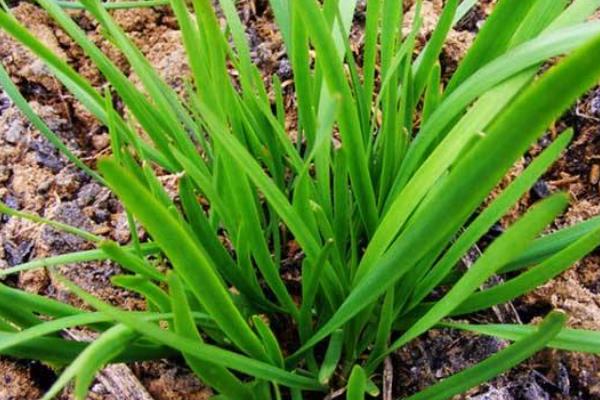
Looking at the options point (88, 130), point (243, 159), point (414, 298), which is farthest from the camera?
point (88, 130)

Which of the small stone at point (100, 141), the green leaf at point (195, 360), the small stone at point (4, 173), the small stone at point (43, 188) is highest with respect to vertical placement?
the small stone at point (100, 141)

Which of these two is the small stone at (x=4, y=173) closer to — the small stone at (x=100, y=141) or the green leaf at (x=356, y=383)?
the small stone at (x=100, y=141)

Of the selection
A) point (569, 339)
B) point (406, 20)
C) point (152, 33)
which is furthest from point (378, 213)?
point (152, 33)

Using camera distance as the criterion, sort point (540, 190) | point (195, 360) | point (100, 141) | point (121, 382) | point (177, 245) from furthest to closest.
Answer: point (100, 141)
point (540, 190)
point (121, 382)
point (195, 360)
point (177, 245)

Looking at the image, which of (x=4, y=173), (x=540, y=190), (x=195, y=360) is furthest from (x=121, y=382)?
Result: (x=540, y=190)

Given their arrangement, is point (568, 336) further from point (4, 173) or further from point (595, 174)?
point (4, 173)

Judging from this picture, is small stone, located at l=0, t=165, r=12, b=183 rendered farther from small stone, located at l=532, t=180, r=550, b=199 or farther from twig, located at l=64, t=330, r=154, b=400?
small stone, located at l=532, t=180, r=550, b=199

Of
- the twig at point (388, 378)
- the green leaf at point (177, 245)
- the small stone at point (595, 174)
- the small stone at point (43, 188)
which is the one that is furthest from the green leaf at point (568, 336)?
the small stone at point (43, 188)

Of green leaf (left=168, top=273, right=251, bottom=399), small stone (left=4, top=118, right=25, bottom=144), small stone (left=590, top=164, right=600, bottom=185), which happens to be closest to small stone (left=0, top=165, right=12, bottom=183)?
small stone (left=4, top=118, right=25, bottom=144)

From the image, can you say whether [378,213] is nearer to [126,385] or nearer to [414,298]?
[414,298]
